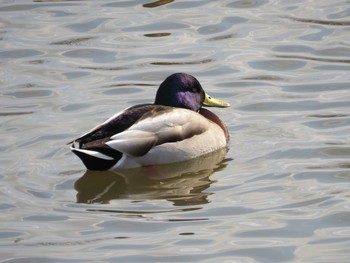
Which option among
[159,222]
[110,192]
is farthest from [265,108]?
[159,222]

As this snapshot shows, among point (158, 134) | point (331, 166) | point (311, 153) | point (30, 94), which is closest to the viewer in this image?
point (331, 166)

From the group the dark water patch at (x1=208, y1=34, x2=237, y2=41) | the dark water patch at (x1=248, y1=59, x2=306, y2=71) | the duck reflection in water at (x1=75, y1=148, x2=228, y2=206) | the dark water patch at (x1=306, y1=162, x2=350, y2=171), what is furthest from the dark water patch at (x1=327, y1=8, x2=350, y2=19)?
the dark water patch at (x1=306, y1=162, x2=350, y2=171)

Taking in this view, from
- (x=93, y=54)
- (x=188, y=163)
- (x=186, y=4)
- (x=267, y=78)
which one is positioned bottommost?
(x=188, y=163)

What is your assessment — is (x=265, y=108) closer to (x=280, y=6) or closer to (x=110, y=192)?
(x=110, y=192)

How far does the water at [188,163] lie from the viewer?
853cm

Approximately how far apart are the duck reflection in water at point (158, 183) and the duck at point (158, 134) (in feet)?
0.26

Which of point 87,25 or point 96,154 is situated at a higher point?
point 87,25

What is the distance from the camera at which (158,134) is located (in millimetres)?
10664

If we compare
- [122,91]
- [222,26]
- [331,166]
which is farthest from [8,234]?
[222,26]

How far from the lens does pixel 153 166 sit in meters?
10.6

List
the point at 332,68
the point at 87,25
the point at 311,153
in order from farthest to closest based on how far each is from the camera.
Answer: the point at 87,25, the point at 332,68, the point at 311,153

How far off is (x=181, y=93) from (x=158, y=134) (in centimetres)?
73

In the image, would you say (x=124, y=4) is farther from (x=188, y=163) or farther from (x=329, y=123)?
(x=188, y=163)

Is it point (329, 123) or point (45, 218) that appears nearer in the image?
point (45, 218)
